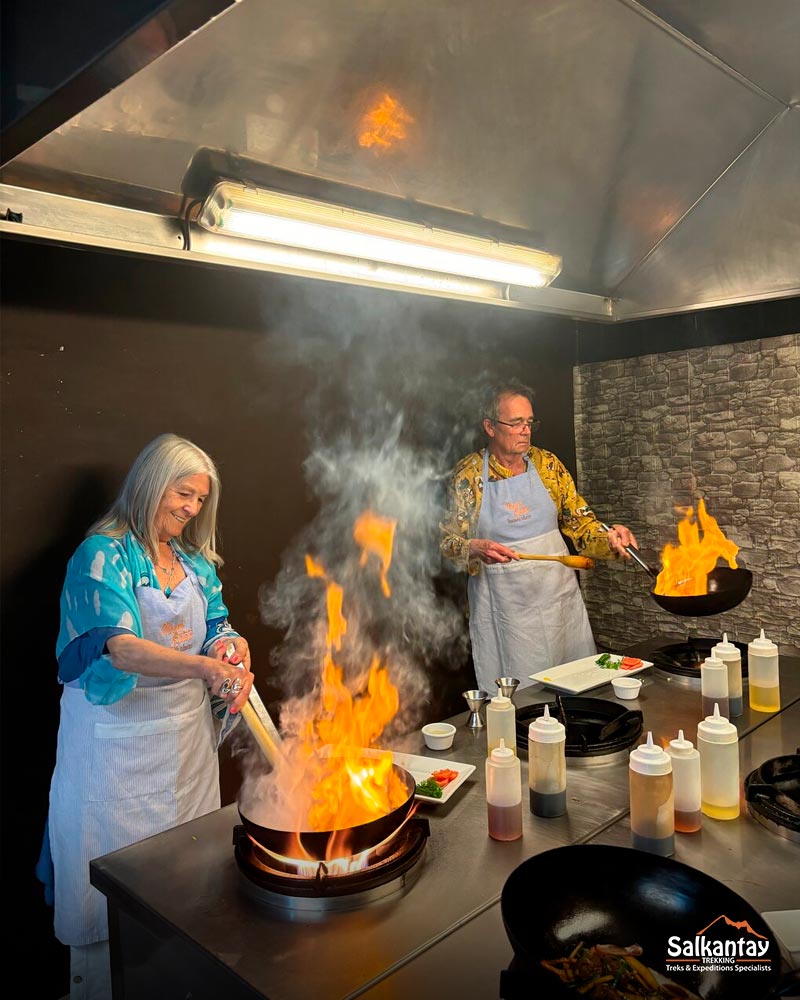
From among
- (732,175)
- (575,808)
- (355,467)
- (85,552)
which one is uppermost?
(732,175)

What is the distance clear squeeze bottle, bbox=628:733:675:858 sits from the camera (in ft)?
5.08

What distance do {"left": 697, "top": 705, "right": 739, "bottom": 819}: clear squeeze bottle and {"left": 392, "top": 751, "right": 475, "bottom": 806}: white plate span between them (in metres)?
0.60

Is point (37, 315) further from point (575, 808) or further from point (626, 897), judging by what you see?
point (626, 897)

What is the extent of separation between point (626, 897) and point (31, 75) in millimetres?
2305

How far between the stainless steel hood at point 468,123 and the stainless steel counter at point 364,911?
1713 millimetres

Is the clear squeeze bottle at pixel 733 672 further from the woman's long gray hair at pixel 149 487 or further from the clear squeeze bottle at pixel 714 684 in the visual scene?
the woman's long gray hair at pixel 149 487

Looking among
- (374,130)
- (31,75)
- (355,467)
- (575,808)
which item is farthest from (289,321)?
(575,808)

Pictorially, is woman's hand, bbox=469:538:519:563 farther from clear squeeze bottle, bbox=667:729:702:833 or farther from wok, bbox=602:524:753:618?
clear squeeze bottle, bbox=667:729:702:833

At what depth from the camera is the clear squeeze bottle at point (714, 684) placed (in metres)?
2.29

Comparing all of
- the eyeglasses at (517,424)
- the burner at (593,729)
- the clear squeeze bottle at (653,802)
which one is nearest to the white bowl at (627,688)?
the burner at (593,729)

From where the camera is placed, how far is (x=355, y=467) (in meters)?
4.10

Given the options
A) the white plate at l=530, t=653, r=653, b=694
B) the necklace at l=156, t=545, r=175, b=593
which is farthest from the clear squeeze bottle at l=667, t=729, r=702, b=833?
the necklace at l=156, t=545, r=175, b=593

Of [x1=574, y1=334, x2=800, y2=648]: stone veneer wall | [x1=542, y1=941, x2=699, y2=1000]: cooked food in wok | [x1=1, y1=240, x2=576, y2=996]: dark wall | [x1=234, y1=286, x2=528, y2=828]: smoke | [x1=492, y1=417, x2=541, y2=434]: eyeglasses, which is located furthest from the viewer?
[x1=574, y1=334, x2=800, y2=648]: stone veneer wall

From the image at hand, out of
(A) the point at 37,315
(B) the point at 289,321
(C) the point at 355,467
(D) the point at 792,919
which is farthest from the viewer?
(C) the point at 355,467
